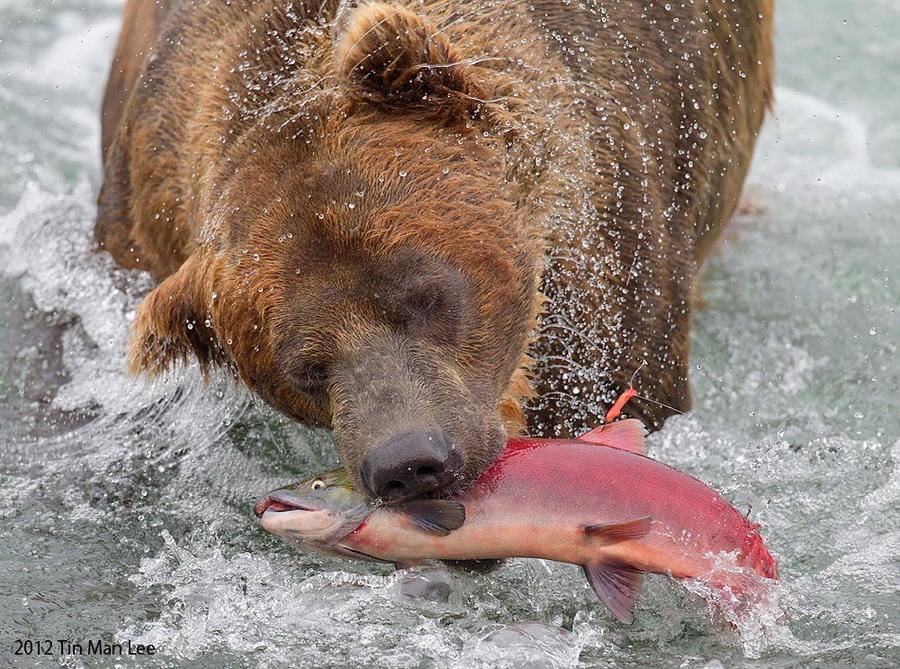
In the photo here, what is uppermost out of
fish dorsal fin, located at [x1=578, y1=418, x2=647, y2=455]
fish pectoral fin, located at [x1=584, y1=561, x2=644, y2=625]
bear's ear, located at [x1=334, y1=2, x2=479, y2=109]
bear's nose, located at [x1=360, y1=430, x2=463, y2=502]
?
bear's ear, located at [x1=334, y1=2, x2=479, y2=109]

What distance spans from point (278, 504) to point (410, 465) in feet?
1.40

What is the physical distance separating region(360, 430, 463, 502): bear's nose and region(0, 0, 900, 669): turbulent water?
0.63m

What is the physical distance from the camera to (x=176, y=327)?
396 cm

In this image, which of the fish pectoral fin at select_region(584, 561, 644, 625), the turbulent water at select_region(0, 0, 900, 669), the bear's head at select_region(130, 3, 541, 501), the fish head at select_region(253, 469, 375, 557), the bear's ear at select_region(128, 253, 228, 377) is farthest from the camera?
the bear's ear at select_region(128, 253, 228, 377)

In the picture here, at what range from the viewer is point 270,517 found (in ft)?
11.0

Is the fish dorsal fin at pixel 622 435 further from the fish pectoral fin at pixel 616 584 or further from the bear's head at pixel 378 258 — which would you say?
the fish pectoral fin at pixel 616 584

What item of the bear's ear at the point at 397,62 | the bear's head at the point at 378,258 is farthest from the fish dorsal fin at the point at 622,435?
the bear's ear at the point at 397,62

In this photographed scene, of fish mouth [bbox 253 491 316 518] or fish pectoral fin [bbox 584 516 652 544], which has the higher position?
fish pectoral fin [bbox 584 516 652 544]

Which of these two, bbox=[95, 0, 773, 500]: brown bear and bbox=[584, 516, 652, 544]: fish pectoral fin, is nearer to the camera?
bbox=[584, 516, 652, 544]: fish pectoral fin

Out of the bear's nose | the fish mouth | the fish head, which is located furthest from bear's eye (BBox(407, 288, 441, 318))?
the fish mouth

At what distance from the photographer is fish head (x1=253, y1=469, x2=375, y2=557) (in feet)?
11.0

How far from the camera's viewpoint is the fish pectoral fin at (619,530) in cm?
320

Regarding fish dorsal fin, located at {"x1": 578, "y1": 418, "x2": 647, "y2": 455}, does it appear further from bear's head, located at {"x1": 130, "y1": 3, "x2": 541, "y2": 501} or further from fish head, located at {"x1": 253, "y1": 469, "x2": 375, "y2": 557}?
fish head, located at {"x1": 253, "y1": 469, "x2": 375, "y2": 557}

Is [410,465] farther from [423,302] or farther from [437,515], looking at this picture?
[423,302]
